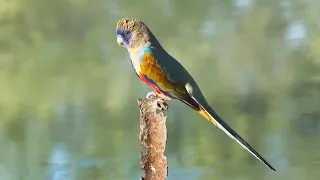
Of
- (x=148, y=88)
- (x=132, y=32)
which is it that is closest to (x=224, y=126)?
(x=132, y=32)

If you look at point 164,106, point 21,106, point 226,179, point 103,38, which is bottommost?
point 164,106

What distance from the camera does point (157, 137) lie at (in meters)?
1.02

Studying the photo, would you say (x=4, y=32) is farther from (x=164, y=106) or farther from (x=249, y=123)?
(x=164, y=106)

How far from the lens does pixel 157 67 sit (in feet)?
4.01

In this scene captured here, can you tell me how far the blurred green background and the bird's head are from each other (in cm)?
134

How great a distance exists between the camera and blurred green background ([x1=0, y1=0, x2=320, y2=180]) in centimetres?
255

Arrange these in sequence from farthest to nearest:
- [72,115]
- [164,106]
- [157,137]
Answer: [72,115], [164,106], [157,137]

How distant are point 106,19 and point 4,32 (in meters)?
0.48

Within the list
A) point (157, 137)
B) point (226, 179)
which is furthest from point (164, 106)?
point (226, 179)

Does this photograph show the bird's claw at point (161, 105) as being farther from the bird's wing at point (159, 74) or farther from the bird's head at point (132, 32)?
the bird's head at point (132, 32)

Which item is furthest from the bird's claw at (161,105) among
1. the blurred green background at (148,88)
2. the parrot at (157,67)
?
the blurred green background at (148,88)

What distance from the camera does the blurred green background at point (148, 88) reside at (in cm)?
255

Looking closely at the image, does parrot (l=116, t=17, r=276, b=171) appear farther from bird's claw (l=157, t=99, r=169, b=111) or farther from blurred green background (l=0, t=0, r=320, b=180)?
blurred green background (l=0, t=0, r=320, b=180)

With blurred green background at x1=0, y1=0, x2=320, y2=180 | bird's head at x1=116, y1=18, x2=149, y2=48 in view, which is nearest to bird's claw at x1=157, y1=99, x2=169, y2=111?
bird's head at x1=116, y1=18, x2=149, y2=48
